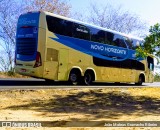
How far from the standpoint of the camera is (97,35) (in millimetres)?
20094

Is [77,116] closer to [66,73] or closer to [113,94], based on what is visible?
[113,94]

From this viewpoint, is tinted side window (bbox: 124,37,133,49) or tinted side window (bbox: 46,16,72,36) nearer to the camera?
tinted side window (bbox: 46,16,72,36)

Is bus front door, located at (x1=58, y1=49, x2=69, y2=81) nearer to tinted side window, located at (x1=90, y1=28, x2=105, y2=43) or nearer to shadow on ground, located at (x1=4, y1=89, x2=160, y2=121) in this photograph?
tinted side window, located at (x1=90, y1=28, x2=105, y2=43)

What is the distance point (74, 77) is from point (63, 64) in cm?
133

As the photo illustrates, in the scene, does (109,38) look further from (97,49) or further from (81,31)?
(81,31)

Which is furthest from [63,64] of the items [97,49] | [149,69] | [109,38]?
[149,69]

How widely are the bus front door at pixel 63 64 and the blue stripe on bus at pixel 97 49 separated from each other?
0.50 metres

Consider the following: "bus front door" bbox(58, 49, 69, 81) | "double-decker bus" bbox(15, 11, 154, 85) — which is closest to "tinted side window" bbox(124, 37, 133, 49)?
"double-decker bus" bbox(15, 11, 154, 85)

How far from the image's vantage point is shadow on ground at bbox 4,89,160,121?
32.4ft

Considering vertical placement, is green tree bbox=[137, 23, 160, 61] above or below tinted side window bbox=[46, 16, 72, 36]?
below

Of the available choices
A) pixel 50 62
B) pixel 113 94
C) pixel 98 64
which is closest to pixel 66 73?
pixel 50 62

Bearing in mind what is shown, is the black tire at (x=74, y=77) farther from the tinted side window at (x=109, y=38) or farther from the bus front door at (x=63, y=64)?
the tinted side window at (x=109, y=38)

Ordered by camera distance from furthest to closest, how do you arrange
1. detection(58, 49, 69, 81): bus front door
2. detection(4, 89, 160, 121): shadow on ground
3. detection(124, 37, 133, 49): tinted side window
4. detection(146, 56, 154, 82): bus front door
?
1. detection(146, 56, 154, 82): bus front door
2. detection(124, 37, 133, 49): tinted side window
3. detection(58, 49, 69, 81): bus front door
4. detection(4, 89, 160, 121): shadow on ground

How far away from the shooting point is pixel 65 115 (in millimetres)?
9078
